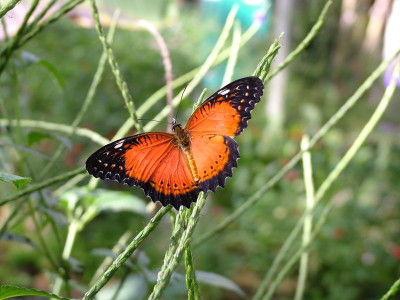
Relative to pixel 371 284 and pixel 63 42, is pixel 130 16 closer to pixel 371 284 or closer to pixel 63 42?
pixel 63 42

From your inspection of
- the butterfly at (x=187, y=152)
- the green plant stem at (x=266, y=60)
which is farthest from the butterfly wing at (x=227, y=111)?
the green plant stem at (x=266, y=60)

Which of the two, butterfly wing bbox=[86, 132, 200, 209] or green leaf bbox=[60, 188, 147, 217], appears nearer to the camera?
butterfly wing bbox=[86, 132, 200, 209]

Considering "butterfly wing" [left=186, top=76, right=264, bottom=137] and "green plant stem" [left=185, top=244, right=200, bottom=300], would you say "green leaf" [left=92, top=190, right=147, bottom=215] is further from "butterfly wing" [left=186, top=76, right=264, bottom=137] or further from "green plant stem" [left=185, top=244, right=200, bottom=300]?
"green plant stem" [left=185, top=244, right=200, bottom=300]

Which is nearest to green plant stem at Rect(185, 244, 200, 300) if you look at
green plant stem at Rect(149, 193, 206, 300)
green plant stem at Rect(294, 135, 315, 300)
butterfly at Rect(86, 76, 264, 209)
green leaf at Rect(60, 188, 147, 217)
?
green plant stem at Rect(149, 193, 206, 300)

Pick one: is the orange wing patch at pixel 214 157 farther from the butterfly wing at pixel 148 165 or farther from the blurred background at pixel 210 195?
the blurred background at pixel 210 195

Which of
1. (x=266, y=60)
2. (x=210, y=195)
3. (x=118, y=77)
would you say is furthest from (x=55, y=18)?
(x=210, y=195)

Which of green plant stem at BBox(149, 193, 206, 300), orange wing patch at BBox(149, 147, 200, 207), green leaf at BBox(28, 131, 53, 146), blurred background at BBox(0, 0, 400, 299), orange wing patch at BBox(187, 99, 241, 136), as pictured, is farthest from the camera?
blurred background at BBox(0, 0, 400, 299)

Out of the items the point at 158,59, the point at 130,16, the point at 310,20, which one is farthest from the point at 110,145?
the point at 310,20
